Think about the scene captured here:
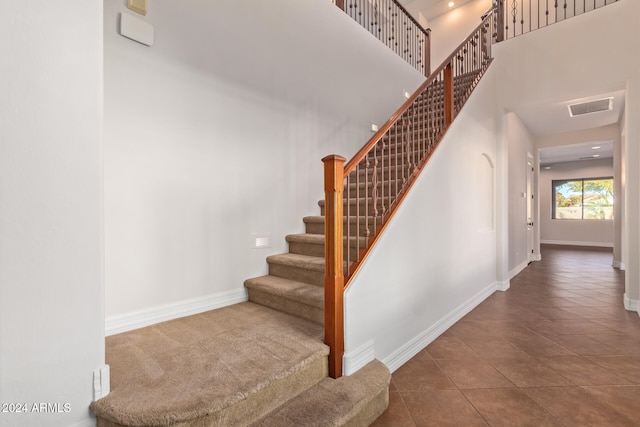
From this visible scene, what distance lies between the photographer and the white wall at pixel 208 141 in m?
2.14

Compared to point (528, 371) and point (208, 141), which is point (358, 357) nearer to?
point (528, 371)

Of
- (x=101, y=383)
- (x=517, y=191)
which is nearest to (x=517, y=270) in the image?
(x=517, y=191)

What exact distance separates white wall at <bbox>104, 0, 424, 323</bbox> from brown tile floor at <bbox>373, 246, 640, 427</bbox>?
1715 mm

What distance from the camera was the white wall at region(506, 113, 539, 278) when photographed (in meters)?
5.25

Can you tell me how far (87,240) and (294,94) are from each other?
2.56m

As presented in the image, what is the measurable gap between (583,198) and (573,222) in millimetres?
855

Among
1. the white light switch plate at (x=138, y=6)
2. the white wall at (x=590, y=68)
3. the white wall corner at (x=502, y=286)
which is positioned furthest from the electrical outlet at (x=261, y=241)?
the white wall at (x=590, y=68)

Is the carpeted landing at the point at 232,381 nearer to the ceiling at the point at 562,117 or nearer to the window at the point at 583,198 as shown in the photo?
the ceiling at the point at 562,117

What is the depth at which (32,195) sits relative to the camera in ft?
3.93

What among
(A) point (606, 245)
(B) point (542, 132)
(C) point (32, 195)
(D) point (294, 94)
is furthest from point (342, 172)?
(A) point (606, 245)

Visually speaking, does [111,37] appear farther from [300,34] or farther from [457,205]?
[457,205]

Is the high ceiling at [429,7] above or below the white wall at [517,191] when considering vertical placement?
above

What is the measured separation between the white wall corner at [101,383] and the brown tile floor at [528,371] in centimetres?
138

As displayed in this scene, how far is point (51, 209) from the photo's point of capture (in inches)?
48.8
